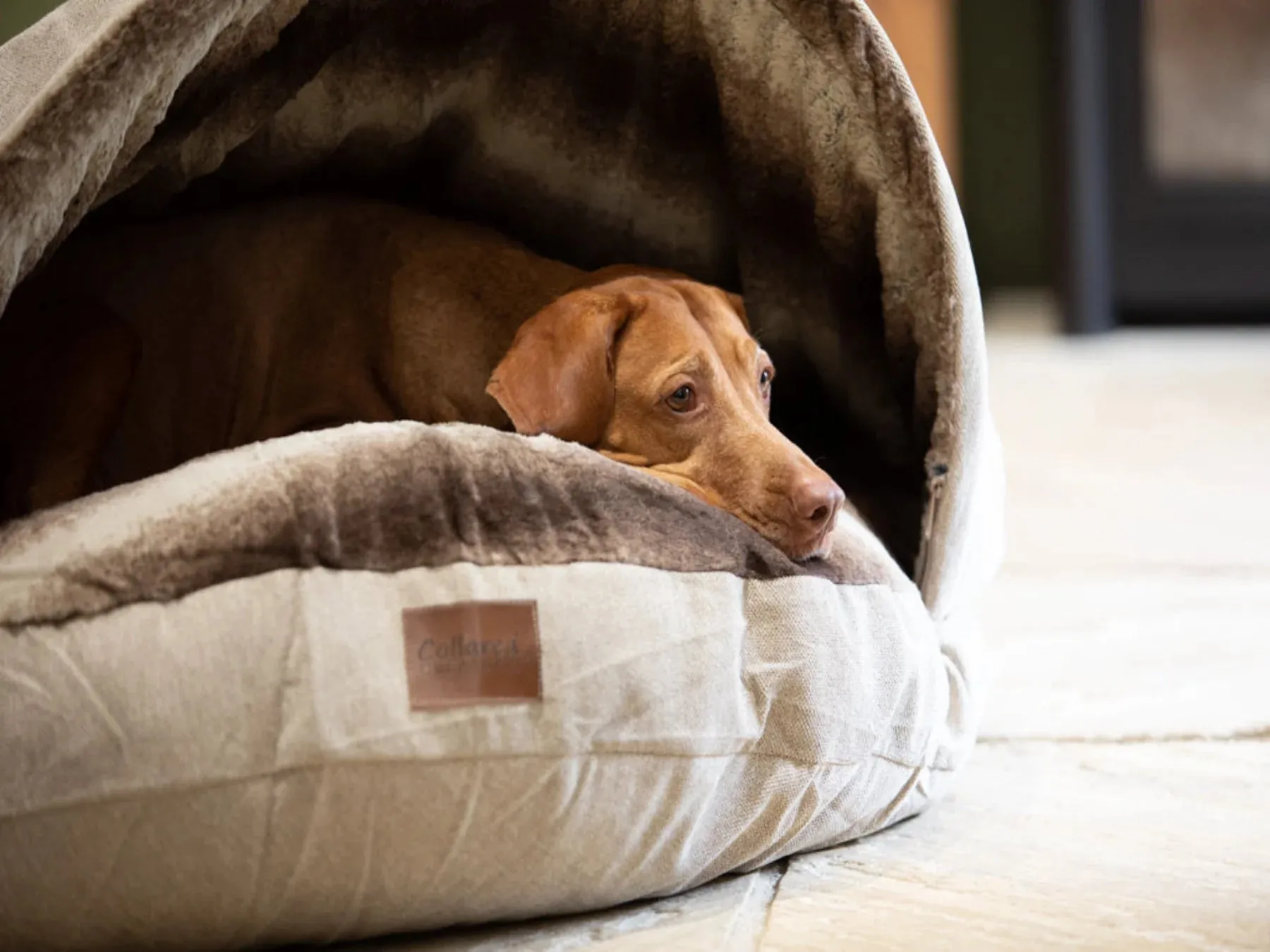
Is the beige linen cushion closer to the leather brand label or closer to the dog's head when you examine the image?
the leather brand label

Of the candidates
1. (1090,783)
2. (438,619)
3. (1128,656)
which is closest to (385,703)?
(438,619)

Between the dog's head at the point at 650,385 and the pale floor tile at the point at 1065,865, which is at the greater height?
the dog's head at the point at 650,385

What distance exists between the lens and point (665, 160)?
1.75m

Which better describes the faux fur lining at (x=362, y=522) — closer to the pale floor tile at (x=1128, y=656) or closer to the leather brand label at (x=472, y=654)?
the leather brand label at (x=472, y=654)

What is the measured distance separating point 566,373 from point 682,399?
0.36 ft

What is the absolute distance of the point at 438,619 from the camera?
1.12 metres

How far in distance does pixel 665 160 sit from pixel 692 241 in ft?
0.33

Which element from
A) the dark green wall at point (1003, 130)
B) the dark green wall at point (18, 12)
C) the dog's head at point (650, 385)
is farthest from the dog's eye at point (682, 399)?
the dark green wall at point (1003, 130)

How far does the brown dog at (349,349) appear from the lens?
1.48 m

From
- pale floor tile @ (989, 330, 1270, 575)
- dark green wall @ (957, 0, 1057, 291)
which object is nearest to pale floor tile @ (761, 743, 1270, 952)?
pale floor tile @ (989, 330, 1270, 575)

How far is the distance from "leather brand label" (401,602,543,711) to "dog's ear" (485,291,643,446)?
14.1 inches

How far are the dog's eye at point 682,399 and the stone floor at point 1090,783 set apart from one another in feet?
1.37

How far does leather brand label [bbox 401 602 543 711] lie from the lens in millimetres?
1109

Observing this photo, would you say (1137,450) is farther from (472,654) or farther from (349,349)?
(472,654)
